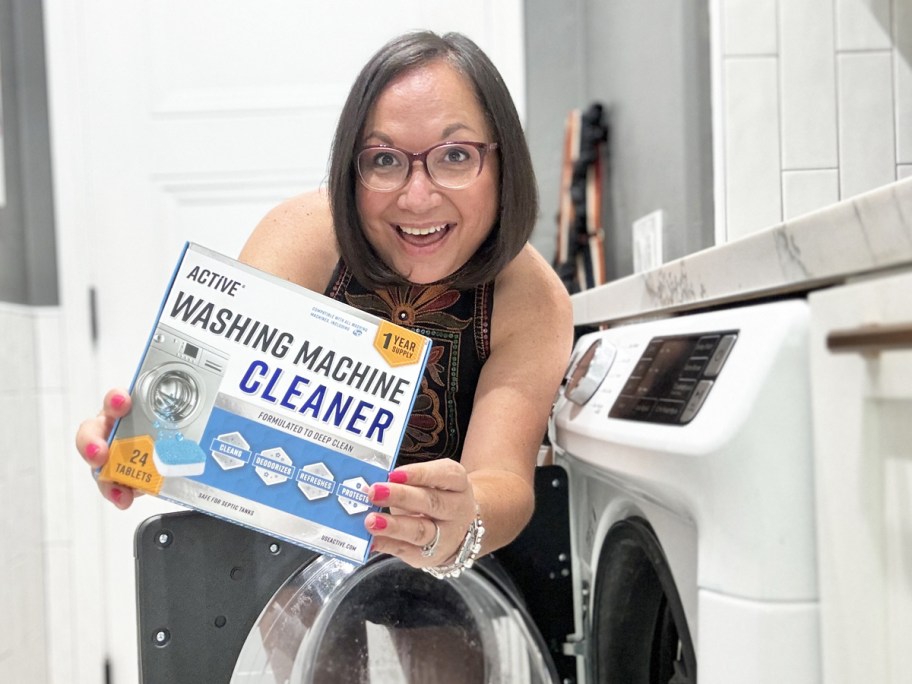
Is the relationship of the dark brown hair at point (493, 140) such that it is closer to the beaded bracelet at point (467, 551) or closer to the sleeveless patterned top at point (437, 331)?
the sleeveless patterned top at point (437, 331)

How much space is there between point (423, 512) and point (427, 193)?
346mm

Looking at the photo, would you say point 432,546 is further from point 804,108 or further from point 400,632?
point 804,108

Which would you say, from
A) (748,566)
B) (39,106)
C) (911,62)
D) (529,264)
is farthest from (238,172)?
(748,566)

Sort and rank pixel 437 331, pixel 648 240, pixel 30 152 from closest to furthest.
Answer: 1. pixel 437 331
2. pixel 648 240
3. pixel 30 152

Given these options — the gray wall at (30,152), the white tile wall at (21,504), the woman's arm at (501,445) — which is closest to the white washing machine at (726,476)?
the woman's arm at (501,445)

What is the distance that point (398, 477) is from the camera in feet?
2.30

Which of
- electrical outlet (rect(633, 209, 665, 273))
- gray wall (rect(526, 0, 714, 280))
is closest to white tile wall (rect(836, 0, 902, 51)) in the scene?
gray wall (rect(526, 0, 714, 280))

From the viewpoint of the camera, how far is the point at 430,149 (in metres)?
0.91

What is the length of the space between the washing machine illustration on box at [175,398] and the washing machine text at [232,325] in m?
0.02

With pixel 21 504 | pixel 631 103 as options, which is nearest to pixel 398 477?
pixel 631 103

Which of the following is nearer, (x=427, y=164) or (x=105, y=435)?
(x=105, y=435)

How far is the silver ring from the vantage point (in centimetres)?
75

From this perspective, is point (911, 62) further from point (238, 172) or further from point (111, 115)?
point (111, 115)

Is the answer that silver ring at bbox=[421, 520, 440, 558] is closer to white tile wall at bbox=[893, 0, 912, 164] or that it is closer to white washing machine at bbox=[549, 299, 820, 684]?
white washing machine at bbox=[549, 299, 820, 684]
